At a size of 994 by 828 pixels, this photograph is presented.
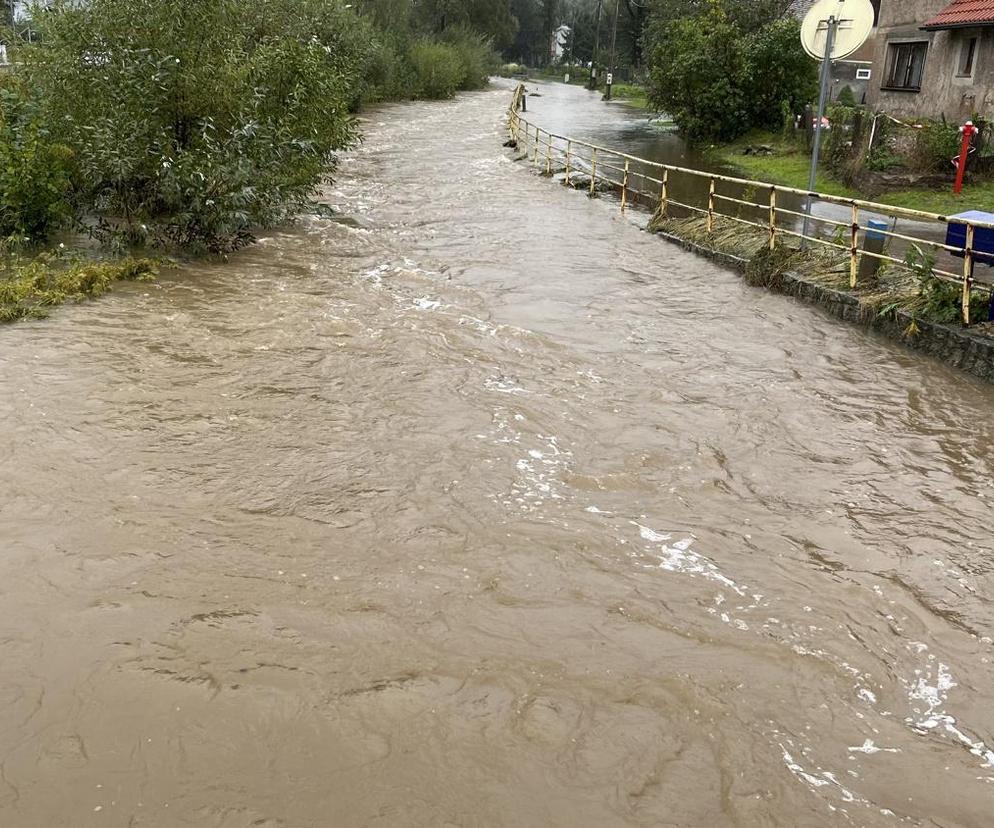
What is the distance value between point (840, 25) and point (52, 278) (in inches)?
412

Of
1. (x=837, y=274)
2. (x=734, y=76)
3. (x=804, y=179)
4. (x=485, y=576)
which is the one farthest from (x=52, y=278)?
(x=734, y=76)

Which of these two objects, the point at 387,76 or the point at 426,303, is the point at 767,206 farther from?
the point at 387,76

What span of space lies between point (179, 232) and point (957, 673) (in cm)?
1108

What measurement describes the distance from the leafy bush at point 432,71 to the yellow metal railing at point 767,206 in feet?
66.2

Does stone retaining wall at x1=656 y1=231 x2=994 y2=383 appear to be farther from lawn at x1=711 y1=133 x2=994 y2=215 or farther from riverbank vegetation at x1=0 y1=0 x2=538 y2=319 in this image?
lawn at x1=711 y1=133 x2=994 y2=215

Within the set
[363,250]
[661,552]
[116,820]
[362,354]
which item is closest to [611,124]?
[363,250]

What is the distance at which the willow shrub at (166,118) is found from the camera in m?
12.3

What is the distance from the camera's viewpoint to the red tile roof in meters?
21.2

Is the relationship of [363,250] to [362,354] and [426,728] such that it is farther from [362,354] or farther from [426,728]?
[426,728]

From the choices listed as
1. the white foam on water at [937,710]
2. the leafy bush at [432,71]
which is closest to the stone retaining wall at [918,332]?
the white foam on water at [937,710]

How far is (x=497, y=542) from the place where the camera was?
5605mm

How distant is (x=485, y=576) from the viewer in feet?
17.2

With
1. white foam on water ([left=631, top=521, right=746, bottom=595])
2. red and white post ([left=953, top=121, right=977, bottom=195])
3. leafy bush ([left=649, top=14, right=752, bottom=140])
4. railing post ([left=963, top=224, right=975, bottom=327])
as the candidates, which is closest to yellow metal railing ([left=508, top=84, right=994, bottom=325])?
railing post ([left=963, top=224, right=975, bottom=327])

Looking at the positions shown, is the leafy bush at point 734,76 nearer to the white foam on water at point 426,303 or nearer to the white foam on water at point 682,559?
the white foam on water at point 426,303
